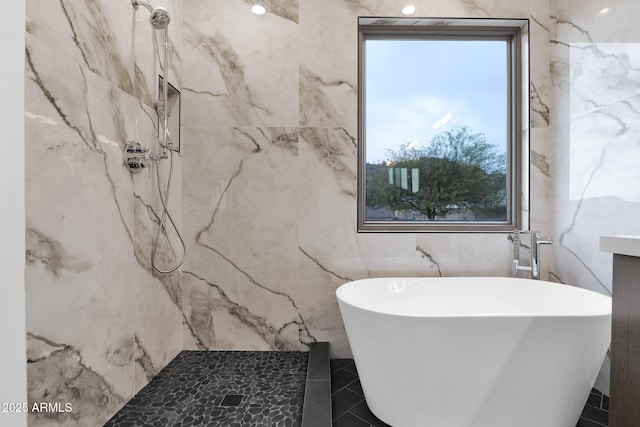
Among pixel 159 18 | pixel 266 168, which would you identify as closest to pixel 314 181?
pixel 266 168

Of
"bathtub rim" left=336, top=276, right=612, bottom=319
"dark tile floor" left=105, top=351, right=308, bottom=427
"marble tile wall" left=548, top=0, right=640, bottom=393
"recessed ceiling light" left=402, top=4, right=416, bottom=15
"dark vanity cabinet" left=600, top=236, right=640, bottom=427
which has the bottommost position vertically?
"dark tile floor" left=105, top=351, right=308, bottom=427

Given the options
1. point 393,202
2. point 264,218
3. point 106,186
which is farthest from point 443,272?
point 106,186

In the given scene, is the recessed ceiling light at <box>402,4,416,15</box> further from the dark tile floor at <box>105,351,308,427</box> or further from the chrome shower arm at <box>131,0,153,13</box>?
the dark tile floor at <box>105,351,308,427</box>

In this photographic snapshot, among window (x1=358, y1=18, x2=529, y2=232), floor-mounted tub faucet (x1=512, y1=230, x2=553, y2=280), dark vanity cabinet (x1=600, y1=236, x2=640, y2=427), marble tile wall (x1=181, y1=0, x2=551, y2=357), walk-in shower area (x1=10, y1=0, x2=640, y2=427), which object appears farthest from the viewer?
window (x1=358, y1=18, x2=529, y2=232)

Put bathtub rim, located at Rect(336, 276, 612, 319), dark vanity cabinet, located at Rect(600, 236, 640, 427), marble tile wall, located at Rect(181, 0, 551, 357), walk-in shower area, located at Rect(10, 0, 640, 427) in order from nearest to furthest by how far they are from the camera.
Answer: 1. dark vanity cabinet, located at Rect(600, 236, 640, 427)
2. bathtub rim, located at Rect(336, 276, 612, 319)
3. walk-in shower area, located at Rect(10, 0, 640, 427)
4. marble tile wall, located at Rect(181, 0, 551, 357)

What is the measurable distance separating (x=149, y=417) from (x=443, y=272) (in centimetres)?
175

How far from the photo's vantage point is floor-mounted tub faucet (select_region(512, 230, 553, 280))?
6.45 ft

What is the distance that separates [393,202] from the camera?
228cm

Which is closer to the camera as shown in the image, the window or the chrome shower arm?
the chrome shower arm

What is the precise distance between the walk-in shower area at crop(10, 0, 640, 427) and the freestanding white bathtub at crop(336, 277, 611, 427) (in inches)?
4.3

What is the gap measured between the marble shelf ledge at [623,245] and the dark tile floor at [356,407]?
1.15 m

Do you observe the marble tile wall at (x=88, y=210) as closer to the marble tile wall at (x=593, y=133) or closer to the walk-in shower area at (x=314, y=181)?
the walk-in shower area at (x=314, y=181)

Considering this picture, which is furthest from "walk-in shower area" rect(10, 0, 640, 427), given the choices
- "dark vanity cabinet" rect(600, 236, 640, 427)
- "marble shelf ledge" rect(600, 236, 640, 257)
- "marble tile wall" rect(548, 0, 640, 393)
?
"marble shelf ledge" rect(600, 236, 640, 257)

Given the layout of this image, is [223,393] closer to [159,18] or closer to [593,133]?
[159,18]
